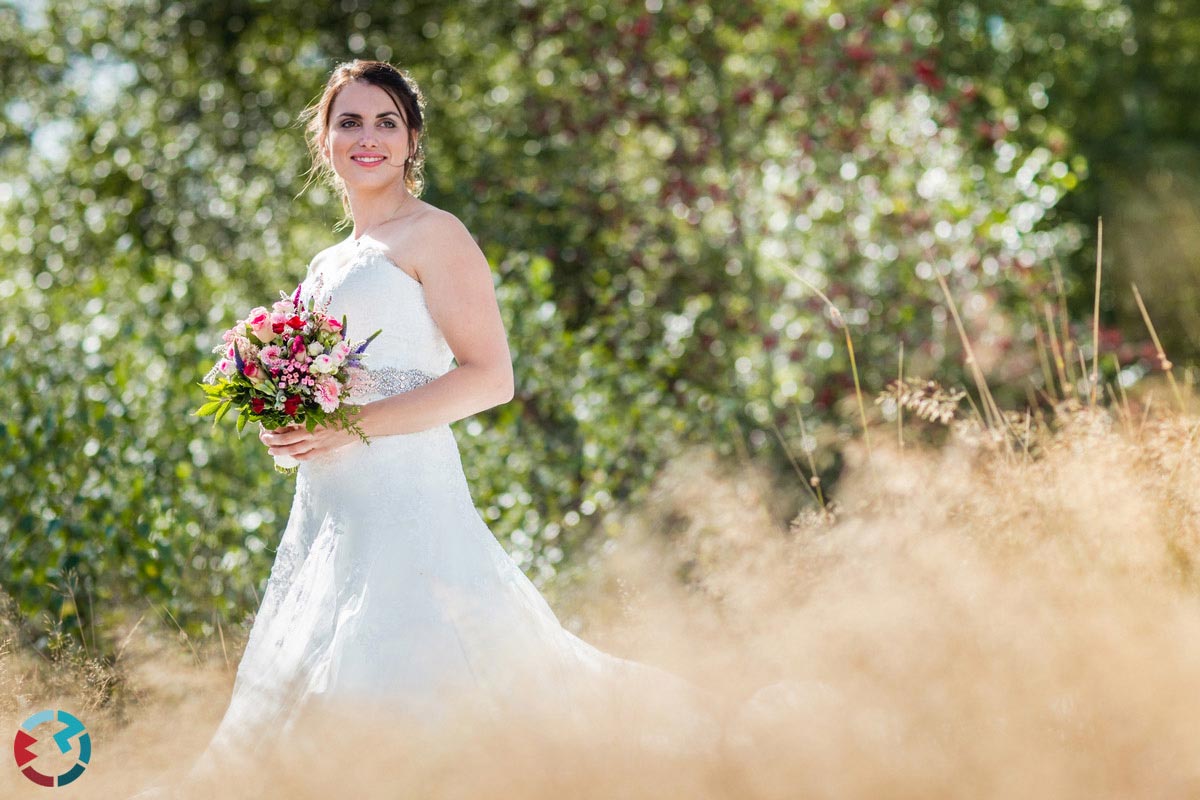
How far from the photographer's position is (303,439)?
2.81 metres

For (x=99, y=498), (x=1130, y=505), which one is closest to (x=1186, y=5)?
(x=1130, y=505)

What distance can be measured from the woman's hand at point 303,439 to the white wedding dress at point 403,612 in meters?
0.07

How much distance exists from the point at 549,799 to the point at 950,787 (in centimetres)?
75

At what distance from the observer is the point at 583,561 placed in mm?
4992

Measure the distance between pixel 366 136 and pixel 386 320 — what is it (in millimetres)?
515

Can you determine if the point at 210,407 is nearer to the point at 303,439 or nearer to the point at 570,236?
the point at 303,439

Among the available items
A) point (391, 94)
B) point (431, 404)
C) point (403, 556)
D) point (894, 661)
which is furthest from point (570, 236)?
point (894, 661)

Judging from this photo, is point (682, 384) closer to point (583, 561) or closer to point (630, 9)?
point (583, 561)

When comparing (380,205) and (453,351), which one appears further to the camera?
(380,205)

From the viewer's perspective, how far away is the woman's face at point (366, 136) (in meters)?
3.05

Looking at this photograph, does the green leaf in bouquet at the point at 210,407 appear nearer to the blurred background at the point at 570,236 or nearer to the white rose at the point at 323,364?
the white rose at the point at 323,364

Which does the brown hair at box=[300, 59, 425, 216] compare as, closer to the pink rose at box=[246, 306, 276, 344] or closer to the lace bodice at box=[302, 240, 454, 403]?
the lace bodice at box=[302, 240, 454, 403]

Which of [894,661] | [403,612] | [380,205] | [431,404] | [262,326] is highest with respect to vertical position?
[380,205]

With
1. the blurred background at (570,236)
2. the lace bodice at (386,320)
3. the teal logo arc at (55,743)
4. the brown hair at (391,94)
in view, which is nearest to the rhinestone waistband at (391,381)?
the lace bodice at (386,320)
